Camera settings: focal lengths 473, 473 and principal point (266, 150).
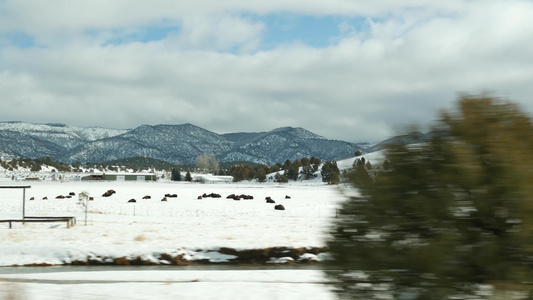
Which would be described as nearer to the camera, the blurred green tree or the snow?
the blurred green tree

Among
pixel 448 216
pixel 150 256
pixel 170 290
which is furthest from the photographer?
pixel 150 256

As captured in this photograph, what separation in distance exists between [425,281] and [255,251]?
1781cm

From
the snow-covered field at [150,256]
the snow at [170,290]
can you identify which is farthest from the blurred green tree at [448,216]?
the snow at [170,290]

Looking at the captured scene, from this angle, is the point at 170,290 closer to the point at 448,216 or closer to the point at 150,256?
the point at 448,216

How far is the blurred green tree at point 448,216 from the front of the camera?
14.5ft

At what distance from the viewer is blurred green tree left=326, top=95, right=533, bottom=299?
443cm

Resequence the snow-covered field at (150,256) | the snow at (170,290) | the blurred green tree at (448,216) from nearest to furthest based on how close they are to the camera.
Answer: the blurred green tree at (448,216)
the snow at (170,290)
the snow-covered field at (150,256)

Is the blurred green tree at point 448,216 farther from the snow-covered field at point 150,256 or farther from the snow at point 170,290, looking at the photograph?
the snow at point 170,290

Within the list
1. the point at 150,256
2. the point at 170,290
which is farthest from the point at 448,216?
the point at 150,256

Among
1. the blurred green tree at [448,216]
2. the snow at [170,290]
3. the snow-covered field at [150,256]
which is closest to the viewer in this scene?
the blurred green tree at [448,216]

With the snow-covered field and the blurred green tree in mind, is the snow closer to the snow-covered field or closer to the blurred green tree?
the snow-covered field

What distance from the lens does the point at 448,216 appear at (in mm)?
4613

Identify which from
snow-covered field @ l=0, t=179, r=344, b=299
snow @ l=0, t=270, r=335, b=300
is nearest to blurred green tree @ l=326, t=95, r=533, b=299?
snow-covered field @ l=0, t=179, r=344, b=299

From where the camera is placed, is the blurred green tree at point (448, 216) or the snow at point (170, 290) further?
the snow at point (170, 290)
